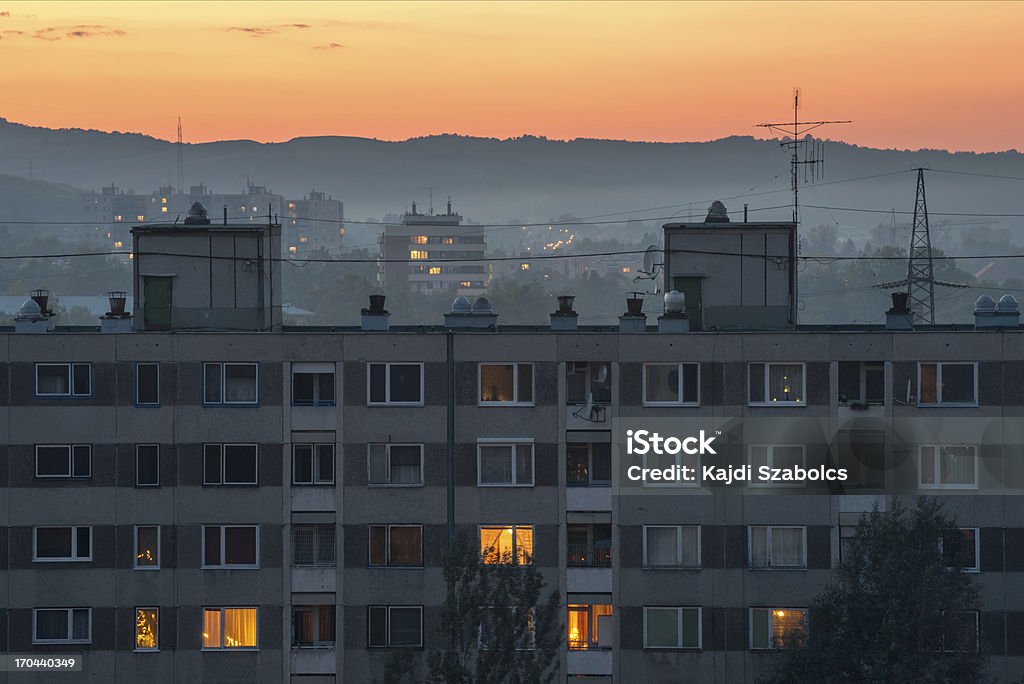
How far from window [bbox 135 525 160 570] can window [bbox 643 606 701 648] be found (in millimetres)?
15622

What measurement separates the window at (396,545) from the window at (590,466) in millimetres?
5136

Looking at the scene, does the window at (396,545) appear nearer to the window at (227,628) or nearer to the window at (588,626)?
the window at (227,628)

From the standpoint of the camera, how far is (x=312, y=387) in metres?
48.8

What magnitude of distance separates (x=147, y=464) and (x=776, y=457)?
789 inches

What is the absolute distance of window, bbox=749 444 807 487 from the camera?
4834 centimetres

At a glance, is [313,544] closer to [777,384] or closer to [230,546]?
[230,546]

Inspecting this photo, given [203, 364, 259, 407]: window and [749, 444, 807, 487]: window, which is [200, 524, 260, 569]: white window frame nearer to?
[203, 364, 259, 407]: window

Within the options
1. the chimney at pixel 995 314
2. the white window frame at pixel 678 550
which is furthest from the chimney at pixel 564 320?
the chimney at pixel 995 314

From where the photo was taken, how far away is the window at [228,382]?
48594 millimetres

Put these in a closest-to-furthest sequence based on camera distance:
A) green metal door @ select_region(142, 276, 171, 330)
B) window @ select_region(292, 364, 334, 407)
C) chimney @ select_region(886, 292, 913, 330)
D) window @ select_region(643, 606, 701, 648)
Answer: window @ select_region(643, 606, 701, 648)
window @ select_region(292, 364, 334, 407)
chimney @ select_region(886, 292, 913, 330)
green metal door @ select_region(142, 276, 171, 330)

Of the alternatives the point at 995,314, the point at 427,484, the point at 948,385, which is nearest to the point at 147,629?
the point at 427,484

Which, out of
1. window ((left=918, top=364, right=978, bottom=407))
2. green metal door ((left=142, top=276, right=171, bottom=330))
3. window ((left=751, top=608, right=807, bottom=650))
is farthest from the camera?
green metal door ((left=142, top=276, right=171, bottom=330))

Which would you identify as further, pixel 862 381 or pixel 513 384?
pixel 513 384

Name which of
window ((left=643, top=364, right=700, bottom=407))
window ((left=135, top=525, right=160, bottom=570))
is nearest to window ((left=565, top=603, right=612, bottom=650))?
window ((left=643, top=364, right=700, bottom=407))
